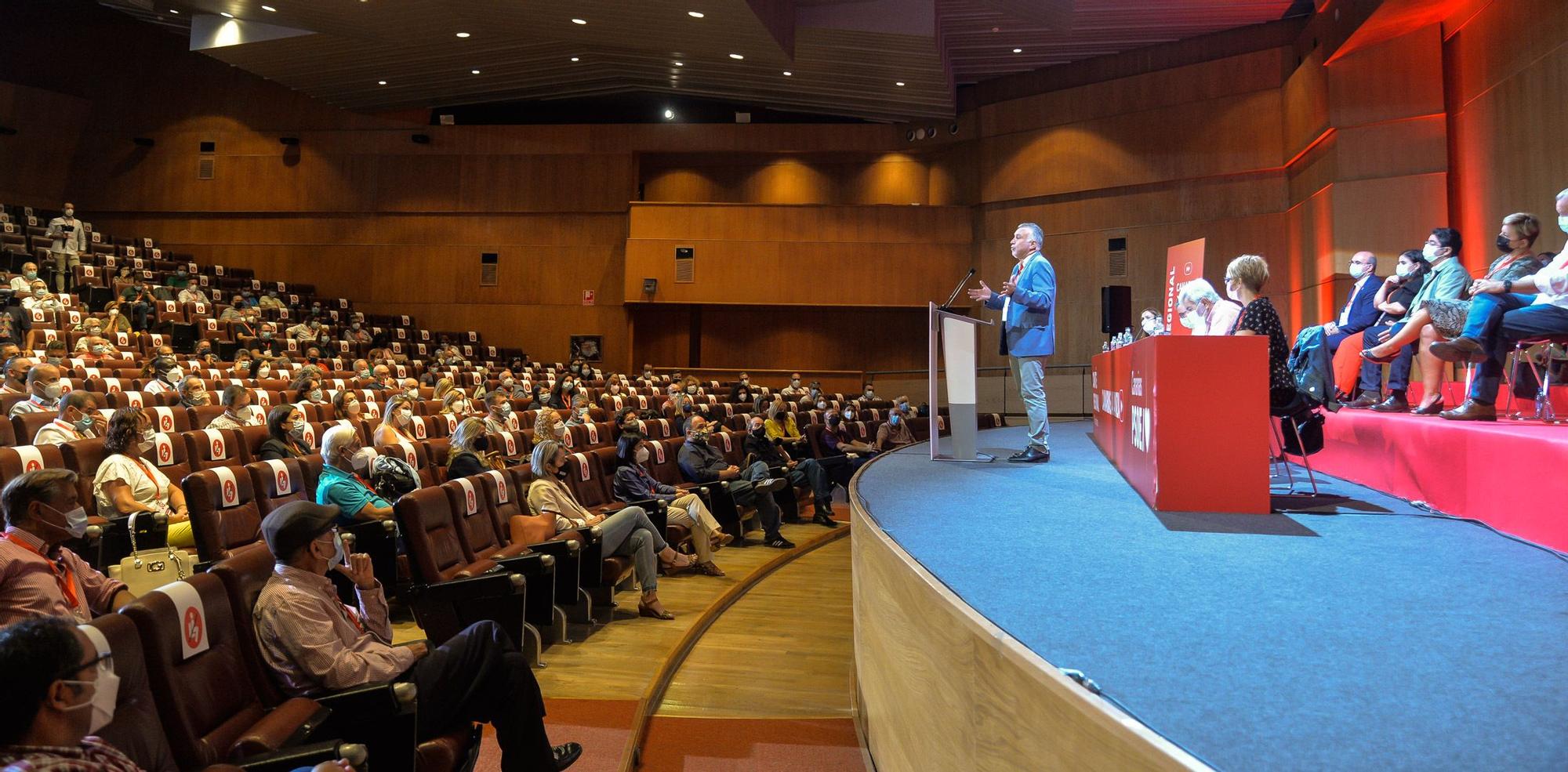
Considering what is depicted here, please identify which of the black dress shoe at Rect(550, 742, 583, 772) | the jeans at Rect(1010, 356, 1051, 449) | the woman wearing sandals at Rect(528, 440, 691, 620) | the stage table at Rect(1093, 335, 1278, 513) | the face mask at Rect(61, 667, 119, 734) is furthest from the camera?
the woman wearing sandals at Rect(528, 440, 691, 620)

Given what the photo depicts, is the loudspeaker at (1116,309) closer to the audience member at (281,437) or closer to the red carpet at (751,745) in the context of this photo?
the red carpet at (751,745)

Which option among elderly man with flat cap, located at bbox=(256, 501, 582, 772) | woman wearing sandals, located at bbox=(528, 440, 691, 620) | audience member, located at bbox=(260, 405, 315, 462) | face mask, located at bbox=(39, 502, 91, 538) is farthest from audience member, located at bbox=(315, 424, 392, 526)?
face mask, located at bbox=(39, 502, 91, 538)

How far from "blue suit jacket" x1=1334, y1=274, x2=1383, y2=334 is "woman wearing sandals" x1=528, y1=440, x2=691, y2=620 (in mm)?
4053

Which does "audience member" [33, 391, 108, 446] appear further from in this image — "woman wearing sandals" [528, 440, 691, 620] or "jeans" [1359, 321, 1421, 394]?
"jeans" [1359, 321, 1421, 394]

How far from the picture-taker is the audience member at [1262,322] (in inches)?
125

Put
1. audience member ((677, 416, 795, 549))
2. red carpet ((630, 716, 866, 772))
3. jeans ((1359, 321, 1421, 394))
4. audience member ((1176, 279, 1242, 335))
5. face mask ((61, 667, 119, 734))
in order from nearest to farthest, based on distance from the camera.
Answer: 1. face mask ((61, 667, 119, 734))
2. red carpet ((630, 716, 866, 772))
3. audience member ((1176, 279, 1242, 335))
4. jeans ((1359, 321, 1421, 394))
5. audience member ((677, 416, 795, 549))

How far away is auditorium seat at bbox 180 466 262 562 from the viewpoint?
337 cm

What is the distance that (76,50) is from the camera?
57.2 ft

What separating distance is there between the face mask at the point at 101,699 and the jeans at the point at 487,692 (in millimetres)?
872

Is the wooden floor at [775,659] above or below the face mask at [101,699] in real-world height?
below

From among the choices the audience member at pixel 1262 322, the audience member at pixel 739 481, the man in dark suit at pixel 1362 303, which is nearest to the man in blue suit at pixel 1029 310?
the audience member at pixel 1262 322

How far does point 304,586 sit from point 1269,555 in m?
2.44

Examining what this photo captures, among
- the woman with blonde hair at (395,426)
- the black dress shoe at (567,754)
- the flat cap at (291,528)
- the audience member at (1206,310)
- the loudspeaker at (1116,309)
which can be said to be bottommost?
the black dress shoe at (567,754)

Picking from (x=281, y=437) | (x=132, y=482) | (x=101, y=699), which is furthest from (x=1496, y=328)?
(x=132, y=482)
